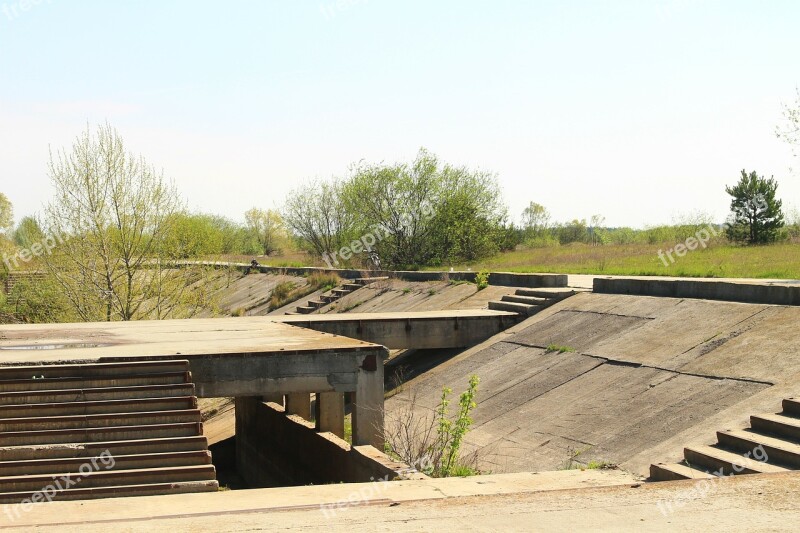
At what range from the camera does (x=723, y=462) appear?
975 cm

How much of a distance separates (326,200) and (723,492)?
55838 mm

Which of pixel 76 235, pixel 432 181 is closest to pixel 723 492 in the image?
pixel 76 235

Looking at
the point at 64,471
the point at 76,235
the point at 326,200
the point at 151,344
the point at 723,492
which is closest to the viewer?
the point at 723,492

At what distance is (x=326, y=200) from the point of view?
62875mm

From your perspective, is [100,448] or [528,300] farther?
[528,300]

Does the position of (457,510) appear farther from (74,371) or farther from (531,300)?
(531,300)

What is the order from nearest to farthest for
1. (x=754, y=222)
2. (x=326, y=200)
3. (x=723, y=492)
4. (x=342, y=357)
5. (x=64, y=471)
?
(x=723, y=492) < (x=64, y=471) < (x=342, y=357) < (x=754, y=222) < (x=326, y=200)

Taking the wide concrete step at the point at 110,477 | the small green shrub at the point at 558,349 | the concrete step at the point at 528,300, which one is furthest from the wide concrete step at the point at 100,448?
the concrete step at the point at 528,300

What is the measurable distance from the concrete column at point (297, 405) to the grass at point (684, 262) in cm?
1101

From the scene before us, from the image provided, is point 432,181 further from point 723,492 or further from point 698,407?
point 723,492

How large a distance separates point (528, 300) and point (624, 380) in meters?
7.69

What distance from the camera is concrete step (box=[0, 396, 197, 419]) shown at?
451 inches

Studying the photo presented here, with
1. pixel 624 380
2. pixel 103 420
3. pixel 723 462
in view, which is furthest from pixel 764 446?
pixel 103 420

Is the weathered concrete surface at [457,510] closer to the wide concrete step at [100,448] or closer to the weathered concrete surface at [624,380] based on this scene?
the wide concrete step at [100,448]
